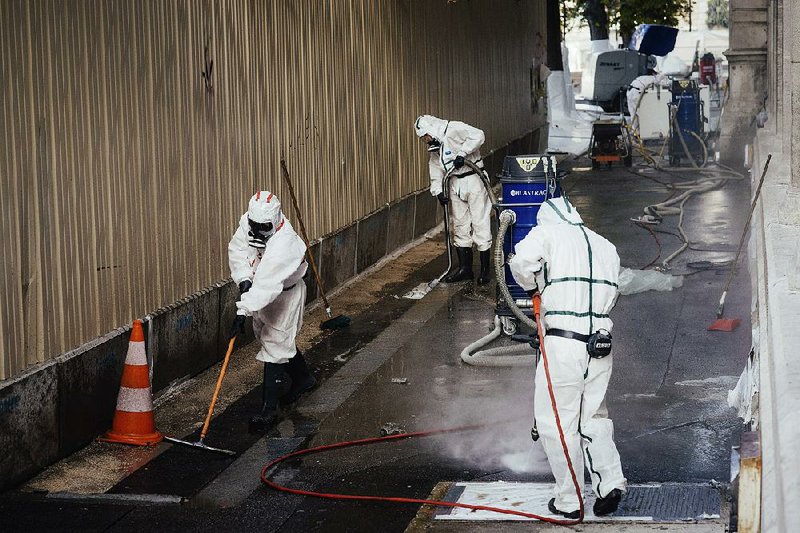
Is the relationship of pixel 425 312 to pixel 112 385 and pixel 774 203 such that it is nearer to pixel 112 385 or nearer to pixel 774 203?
pixel 774 203

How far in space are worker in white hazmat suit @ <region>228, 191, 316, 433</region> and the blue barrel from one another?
248cm

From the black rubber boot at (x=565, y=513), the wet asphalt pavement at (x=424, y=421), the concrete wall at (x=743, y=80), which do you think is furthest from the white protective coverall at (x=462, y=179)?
the concrete wall at (x=743, y=80)

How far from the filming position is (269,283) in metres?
8.87

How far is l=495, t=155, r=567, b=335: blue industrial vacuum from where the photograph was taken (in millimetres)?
11055

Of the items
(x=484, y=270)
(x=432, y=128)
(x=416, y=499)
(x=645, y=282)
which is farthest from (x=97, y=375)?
(x=645, y=282)

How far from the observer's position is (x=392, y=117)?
16703 mm

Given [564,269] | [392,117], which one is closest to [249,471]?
[564,269]

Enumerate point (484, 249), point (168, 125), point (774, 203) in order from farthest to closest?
point (484, 249) → point (774, 203) → point (168, 125)

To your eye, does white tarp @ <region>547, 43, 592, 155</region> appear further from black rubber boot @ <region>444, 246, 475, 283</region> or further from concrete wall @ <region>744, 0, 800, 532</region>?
black rubber boot @ <region>444, 246, 475, 283</region>

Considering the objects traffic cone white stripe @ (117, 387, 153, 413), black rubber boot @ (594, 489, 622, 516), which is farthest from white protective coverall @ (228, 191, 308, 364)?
black rubber boot @ (594, 489, 622, 516)

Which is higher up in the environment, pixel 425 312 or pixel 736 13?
pixel 736 13

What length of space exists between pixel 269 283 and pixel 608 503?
3122 millimetres

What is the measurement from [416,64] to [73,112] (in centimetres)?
981

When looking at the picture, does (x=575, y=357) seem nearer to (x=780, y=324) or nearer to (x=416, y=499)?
Result: (x=780, y=324)
